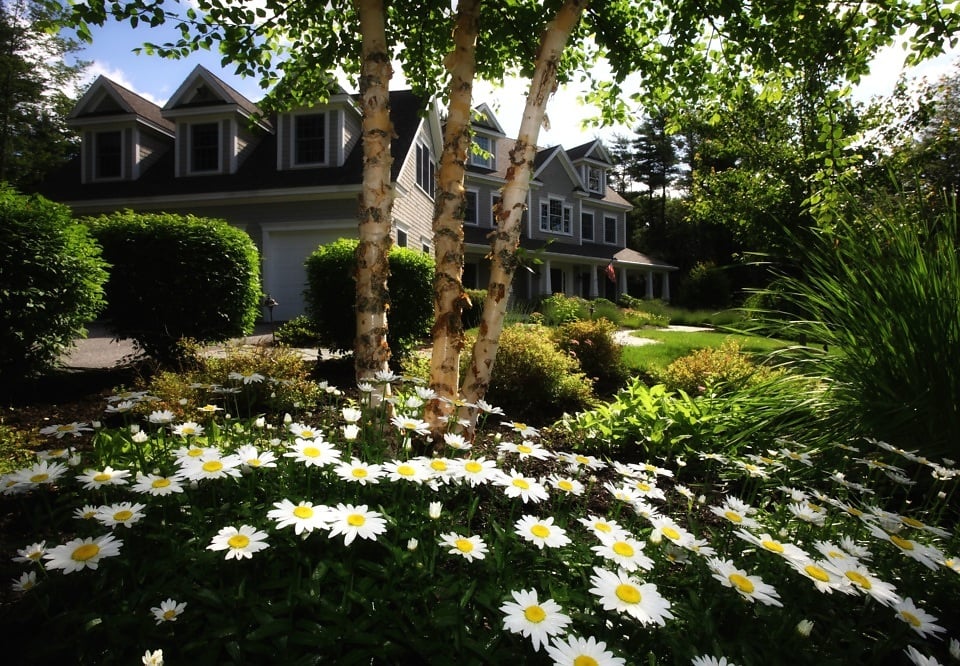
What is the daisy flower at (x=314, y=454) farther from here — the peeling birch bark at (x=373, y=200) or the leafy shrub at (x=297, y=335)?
the leafy shrub at (x=297, y=335)

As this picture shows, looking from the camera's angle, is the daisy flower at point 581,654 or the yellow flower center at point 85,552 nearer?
the daisy flower at point 581,654

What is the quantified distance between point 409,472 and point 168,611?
2.17ft

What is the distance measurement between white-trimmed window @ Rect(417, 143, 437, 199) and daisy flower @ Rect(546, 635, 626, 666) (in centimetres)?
1590

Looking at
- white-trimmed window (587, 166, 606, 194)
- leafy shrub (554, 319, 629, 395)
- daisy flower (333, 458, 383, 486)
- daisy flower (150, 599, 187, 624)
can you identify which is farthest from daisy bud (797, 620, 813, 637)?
white-trimmed window (587, 166, 606, 194)

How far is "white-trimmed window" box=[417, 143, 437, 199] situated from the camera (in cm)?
1596

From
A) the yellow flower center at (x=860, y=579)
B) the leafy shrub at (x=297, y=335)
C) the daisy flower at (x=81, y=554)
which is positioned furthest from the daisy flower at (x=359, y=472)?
the leafy shrub at (x=297, y=335)

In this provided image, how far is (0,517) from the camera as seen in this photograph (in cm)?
205

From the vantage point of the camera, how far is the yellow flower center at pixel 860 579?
122cm

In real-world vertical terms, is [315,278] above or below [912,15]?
below

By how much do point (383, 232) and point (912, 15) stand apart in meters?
3.54

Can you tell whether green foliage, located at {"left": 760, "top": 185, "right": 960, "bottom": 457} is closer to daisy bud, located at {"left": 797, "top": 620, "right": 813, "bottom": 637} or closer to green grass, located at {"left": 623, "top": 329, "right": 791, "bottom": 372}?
daisy bud, located at {"left": 797, "top": 620, "right": 813, "bottom": 637}

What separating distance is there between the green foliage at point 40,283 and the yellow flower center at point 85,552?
4.97 meters

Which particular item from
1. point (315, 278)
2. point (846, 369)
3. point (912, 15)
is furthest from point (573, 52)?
point (315, 278)

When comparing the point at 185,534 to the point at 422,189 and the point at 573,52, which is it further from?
the point at 422,189
